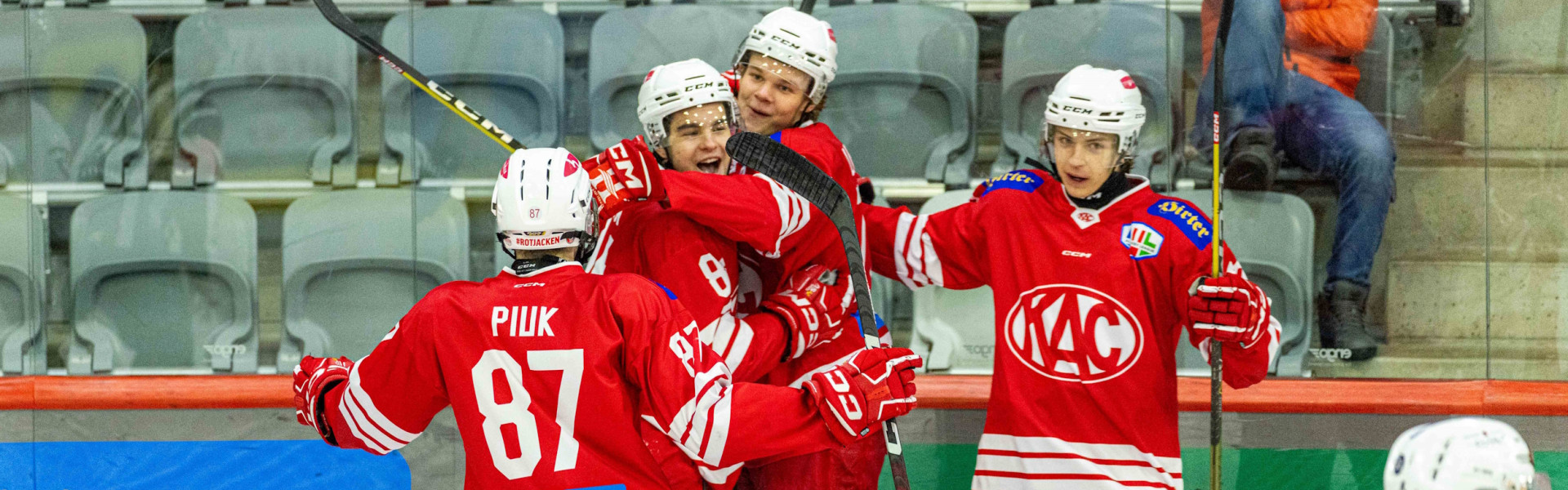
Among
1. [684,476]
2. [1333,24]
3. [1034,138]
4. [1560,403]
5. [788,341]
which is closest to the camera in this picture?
[684,476]

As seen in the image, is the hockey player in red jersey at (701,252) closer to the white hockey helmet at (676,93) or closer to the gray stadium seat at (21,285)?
the white hockey helmet at (676,93)

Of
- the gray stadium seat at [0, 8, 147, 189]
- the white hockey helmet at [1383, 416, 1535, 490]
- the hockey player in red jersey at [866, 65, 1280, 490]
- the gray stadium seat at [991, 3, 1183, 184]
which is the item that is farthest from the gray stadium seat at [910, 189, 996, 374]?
the gray stadium seat at [0, 8, 147, 189]

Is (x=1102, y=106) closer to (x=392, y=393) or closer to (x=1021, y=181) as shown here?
(x=1021, y=181)

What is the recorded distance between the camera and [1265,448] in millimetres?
2879

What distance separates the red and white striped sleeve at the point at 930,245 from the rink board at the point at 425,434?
48 cm

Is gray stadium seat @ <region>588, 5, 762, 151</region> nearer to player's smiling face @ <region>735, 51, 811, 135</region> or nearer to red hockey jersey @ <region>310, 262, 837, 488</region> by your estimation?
player's smiling face @ <region>735, 51, 811, 135</region>

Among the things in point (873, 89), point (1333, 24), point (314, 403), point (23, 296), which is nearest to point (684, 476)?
point (314, 403)

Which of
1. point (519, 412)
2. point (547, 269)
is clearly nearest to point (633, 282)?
point (547, 269)

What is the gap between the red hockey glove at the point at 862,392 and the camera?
179cm

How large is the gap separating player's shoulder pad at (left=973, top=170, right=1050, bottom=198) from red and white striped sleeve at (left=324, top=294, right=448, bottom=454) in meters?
1.14

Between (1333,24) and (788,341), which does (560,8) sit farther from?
(1333,24)

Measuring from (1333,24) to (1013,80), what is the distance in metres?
0.77

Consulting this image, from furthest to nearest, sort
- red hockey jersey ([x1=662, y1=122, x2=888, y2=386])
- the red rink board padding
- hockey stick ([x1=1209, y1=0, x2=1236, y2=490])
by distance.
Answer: the red rink board padding
hockey stick ([x1=1209, y1=0, x2=1236, y2=490])
red hockey jersey ([x1=662, y1=122, x2=888, y2=386])

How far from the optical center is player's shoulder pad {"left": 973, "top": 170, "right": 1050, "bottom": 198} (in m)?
2.42
